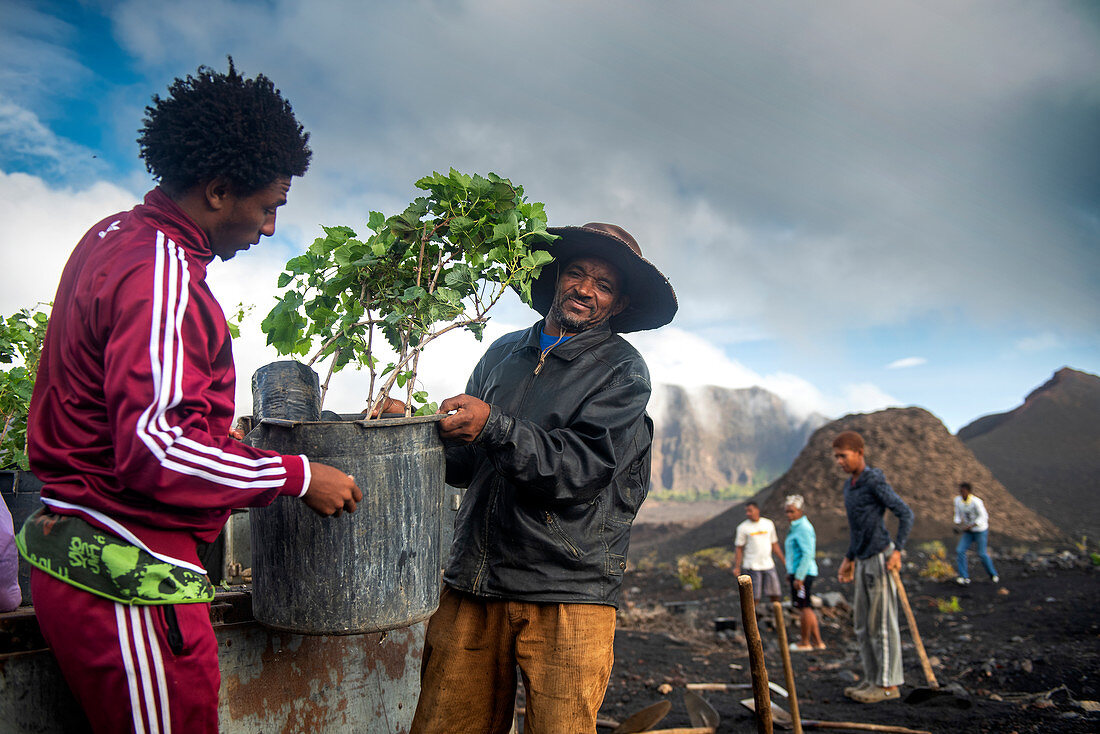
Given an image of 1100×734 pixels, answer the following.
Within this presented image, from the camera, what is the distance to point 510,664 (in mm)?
2416

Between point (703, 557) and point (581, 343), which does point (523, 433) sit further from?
point (703, 557)

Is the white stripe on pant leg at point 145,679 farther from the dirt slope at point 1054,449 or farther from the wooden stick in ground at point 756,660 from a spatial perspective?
the dirt slope at point 1054,449

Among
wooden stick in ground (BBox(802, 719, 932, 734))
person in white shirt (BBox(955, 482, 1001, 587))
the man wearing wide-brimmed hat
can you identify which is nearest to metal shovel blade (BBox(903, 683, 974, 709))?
wooden stick in ground (BBox(802, 719, 932, 734))

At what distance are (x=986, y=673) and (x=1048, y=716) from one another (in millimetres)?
1682

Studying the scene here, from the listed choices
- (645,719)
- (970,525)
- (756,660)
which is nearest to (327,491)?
(756,660)

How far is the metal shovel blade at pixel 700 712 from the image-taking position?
4.11m

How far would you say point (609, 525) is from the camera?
2.43m

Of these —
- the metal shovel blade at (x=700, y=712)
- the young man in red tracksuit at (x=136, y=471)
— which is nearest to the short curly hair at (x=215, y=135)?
the young man in red tracksuit at (x=136, y=471)

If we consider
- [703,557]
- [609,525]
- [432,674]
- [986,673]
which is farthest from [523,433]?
[703,557]

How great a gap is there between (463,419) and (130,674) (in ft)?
3.29

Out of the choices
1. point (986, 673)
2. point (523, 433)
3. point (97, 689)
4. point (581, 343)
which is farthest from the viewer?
point (986, 673)

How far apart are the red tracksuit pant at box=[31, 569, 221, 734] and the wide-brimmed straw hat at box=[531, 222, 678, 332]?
1.79m

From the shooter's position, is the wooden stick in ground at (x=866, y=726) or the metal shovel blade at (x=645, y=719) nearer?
the metal shovel blade at (x=645, y=719)

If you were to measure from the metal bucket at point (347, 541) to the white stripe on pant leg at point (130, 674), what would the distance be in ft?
1.67
